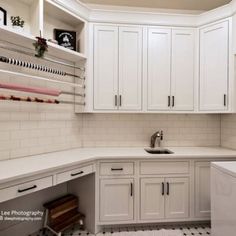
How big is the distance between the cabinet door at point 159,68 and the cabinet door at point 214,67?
16.9 inches

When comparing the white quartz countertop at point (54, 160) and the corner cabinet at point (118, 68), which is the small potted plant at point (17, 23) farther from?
the white quartz countertop at point (54, 160)

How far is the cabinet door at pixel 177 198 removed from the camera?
247 centimetres

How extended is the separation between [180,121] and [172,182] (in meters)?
0.94

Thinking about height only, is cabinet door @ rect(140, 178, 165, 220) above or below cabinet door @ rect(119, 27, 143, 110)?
below

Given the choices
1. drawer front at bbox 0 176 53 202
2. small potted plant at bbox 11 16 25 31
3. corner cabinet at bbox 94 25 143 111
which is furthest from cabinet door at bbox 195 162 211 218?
small potted plant at bbox 11 16 25 31

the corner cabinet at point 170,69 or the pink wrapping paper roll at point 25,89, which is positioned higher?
the corner cabinet at point 170,69

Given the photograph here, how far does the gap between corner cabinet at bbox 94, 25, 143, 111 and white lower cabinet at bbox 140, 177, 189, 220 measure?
0.92 meters

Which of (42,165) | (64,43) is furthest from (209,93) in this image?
(42,165)

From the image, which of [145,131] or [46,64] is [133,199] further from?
[46,64]

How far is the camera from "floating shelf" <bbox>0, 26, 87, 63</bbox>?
1.79 m

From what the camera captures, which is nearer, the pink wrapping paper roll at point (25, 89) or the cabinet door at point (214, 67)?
the pink wrapping paper roll at point (25, 89)

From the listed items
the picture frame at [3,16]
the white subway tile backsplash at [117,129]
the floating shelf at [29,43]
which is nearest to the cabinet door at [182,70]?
the white subway tile backsplash at [117,129]

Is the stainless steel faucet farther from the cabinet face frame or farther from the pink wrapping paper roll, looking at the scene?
the pink wrapping paper roll

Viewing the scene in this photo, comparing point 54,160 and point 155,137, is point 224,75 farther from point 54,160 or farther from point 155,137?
point 54,160
